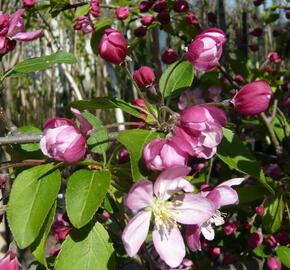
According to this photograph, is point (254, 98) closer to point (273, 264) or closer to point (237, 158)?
point (237, 158)

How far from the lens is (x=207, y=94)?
2.31 metres

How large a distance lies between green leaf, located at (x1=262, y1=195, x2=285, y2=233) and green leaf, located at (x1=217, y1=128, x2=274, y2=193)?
0.56m

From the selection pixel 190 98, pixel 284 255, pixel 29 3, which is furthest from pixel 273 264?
pixel 29 3

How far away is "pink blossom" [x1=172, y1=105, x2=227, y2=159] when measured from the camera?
3.06 feet

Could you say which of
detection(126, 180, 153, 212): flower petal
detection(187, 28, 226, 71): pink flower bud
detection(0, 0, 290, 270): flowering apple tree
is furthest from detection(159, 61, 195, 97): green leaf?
detection(126, 180, 153, 212): flower petal

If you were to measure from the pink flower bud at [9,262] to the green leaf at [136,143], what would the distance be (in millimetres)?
299

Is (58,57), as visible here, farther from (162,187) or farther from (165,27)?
(165,27)

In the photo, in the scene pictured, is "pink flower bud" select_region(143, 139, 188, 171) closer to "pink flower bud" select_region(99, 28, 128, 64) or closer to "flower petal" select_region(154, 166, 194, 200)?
"flower petal" select_region(154, 166, 194, 200)

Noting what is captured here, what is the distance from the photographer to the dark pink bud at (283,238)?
182 centimetres

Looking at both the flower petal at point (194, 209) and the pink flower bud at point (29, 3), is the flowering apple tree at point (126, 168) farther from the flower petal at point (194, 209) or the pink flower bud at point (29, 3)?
the pink flower bud at point (29, 3)

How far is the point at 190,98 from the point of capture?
2.23 m

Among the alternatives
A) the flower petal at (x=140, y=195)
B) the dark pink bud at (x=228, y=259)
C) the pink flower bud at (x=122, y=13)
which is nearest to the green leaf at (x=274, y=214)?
the dark pink bud at (x=228, y=259)

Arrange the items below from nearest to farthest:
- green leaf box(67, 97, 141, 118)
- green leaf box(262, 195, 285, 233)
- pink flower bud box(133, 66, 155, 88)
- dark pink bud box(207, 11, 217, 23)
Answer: green leaf box(67, 97, 141, 118)
pink flower bud box(133, 66, 155, 88)
green leaf box(262, 195, 285, 233)
dark pink bud box(207, 11, 217, 23)

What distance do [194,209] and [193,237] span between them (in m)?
0.07
